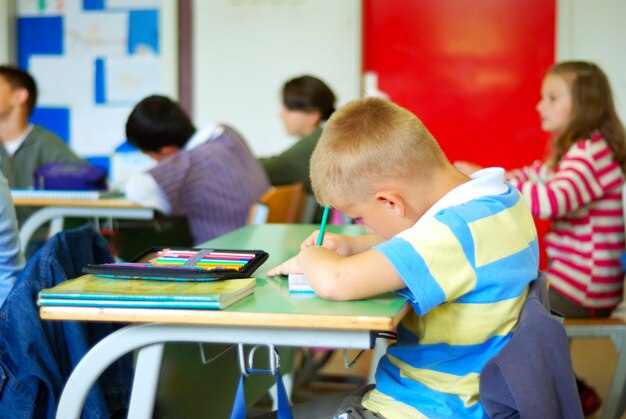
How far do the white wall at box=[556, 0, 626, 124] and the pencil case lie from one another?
327 centimetres

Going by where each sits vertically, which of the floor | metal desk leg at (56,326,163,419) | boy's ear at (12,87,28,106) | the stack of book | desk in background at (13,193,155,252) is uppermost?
boy's ear at (12,87,28,106)

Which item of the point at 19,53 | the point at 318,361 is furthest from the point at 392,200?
the point at 19,53

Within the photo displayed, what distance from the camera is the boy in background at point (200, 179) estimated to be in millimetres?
2871

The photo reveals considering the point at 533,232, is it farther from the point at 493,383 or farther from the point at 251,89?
the point at 251,89

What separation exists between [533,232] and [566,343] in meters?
0.21

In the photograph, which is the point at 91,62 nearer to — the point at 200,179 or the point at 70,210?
the point at 70,210

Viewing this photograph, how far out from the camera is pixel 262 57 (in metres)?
4.77

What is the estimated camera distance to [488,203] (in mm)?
1243

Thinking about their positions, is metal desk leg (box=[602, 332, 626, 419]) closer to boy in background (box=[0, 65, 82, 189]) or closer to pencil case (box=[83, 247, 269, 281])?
pencil case (box=[83, 247, 269, 281])

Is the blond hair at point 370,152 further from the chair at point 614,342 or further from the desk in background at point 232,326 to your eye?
the chair at point 614,342

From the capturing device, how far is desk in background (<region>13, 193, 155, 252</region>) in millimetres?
2980

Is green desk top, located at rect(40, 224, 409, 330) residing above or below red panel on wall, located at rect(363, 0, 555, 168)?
below

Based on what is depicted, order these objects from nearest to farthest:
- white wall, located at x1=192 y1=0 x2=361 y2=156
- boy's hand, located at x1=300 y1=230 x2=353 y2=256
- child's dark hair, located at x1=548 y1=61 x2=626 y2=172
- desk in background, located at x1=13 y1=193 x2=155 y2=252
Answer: boy's hand, located at x1=300 y1=230 x2=353 y2=256
child's dark hair, located at x1=548 y1=61 x2=626 y2=172
desk in background, located at x1=13 y1=193 x2=155 y2=252
white wall, located at x1=192 y1=0 x2=361 y2=156

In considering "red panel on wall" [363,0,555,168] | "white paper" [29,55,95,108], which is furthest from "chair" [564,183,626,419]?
"white paper" [29,55,95,108]
